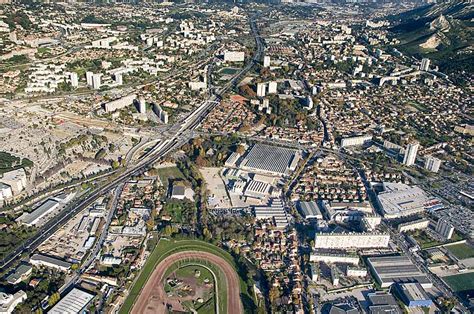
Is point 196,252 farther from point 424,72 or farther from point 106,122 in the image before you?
point 424,72

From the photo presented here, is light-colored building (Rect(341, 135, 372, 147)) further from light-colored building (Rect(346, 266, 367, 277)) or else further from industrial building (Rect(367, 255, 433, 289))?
light-colored building (Rect(346, 266, 367, 277))

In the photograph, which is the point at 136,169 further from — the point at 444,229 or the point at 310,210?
the point at 444,229

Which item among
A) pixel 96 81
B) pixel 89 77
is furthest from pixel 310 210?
pixel 89 77

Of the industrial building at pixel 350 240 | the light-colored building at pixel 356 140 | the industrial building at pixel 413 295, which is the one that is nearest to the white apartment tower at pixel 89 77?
the light-colored building at pixel 356 140

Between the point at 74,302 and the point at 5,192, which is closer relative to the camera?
the point at 74,302

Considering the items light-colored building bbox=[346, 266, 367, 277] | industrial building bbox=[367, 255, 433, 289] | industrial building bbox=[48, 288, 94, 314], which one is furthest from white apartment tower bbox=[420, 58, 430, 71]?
industrial building bbox=[48, 288, 94, 314]

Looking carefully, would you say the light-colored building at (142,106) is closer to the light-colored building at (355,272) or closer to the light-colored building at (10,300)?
the light-colored building at (10,300)
